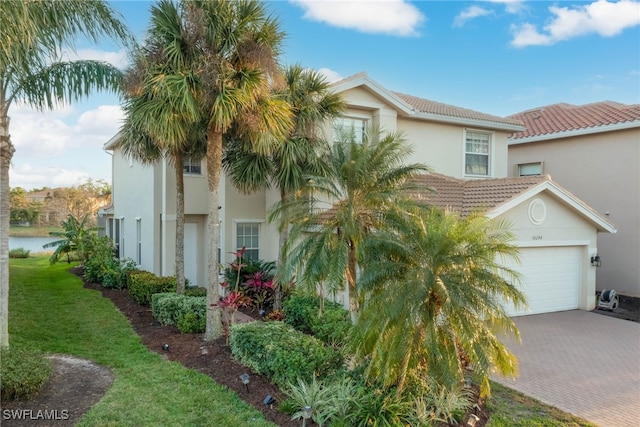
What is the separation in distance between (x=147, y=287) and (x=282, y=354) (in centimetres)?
810

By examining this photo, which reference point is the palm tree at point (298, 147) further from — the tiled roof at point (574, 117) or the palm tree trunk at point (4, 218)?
the tiled roof at point (574, 117)

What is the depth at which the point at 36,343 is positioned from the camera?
9602mm

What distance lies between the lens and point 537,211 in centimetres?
1334

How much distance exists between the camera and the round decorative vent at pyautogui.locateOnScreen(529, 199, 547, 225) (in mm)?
13227

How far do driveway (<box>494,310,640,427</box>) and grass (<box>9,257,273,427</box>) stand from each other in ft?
17.7

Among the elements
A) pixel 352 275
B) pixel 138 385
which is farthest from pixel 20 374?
pixel 352 275

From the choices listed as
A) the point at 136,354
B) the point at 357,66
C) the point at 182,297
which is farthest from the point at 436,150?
the point at 136,354

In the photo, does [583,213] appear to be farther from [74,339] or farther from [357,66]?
[74,339]

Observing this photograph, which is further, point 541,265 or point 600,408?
point 541,265

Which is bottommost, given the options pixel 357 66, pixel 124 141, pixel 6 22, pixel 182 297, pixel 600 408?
pixel 600 408

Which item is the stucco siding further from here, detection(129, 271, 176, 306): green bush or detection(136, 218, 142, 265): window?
detection(136, 218, 142, 265): window

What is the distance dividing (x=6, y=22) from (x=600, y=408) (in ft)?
38.6

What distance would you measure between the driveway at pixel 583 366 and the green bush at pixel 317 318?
351 centimetres

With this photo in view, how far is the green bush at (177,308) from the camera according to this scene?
35.7 ft
